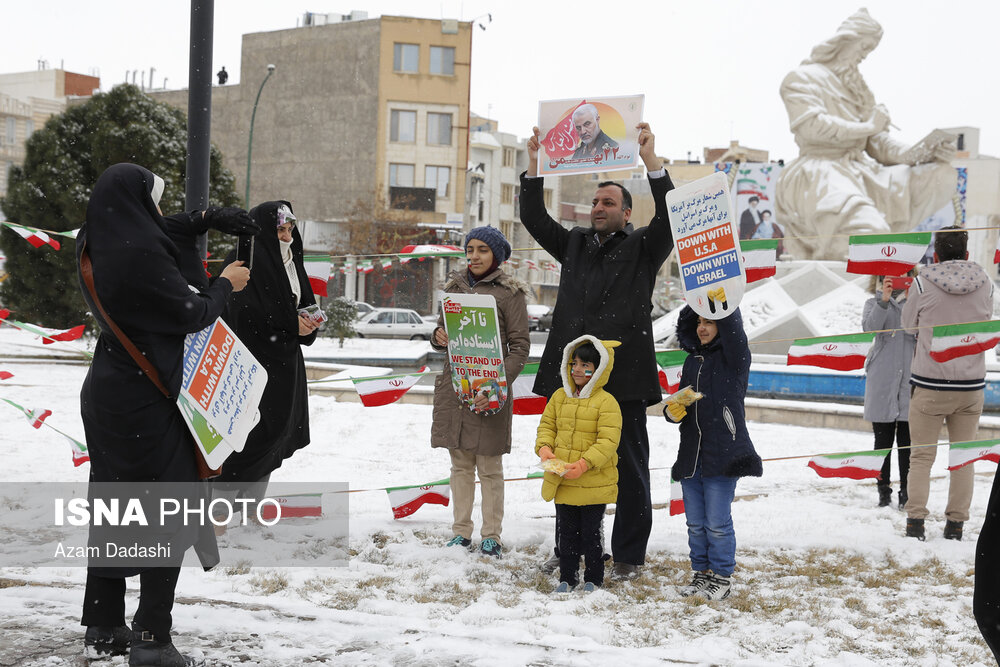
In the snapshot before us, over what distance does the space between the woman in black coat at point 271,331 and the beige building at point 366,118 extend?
40.5 metres

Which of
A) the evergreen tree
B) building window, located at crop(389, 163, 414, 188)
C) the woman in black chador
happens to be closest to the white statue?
the evergreen tree

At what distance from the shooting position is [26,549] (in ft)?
16.4

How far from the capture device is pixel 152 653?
11.2 feet

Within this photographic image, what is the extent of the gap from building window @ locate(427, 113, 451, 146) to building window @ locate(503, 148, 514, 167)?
14.7m

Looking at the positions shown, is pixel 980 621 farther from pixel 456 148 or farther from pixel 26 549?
pixel 456 148

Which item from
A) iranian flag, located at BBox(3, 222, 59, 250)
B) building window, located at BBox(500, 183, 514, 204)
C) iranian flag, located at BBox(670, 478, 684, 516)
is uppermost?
building window, located at BBox(500, 183, 514, 204)

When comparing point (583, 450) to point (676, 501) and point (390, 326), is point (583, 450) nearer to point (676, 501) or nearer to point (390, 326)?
point (676, 501)

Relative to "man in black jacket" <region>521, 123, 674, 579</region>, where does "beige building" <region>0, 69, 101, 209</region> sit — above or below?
above

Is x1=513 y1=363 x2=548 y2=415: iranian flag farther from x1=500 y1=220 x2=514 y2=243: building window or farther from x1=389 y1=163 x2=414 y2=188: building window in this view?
x1=500 y1=220 x2=514 y2=243: building window

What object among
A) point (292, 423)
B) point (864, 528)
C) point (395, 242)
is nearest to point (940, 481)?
point (864, 528)

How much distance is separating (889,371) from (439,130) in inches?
1701

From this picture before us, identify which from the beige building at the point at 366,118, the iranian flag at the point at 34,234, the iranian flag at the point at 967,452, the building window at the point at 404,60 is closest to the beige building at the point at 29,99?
the beige building at the point at 366,118

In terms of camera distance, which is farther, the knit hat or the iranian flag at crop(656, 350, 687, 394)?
the iranian flag at crop(656, 350, 687, 394)

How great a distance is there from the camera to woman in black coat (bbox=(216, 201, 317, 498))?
17.6ft
